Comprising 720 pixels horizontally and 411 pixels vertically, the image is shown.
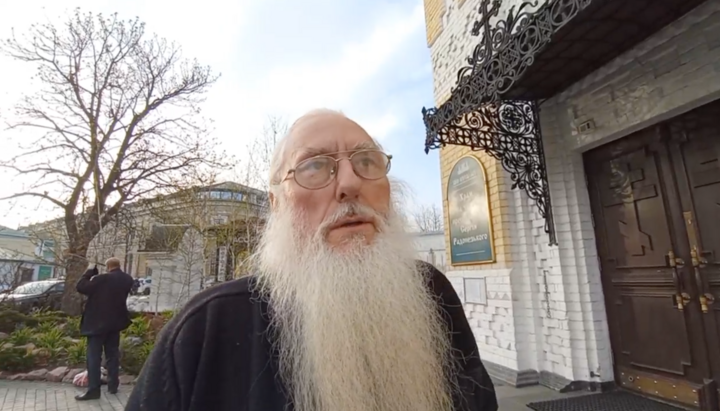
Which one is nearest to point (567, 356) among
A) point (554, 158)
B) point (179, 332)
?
point (554, 158)

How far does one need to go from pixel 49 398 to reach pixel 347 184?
19.0 feet

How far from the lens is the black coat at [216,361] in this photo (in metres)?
0.80

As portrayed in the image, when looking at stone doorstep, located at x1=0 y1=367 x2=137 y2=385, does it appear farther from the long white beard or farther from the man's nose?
the man's nose

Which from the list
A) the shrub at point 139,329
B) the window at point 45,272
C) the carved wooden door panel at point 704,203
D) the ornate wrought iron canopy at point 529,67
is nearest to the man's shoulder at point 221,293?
the ornate wrought iron canopy at point 529,67

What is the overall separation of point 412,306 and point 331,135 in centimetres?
58

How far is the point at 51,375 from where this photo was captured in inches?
215

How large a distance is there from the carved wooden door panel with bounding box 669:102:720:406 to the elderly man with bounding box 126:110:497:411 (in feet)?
8.34

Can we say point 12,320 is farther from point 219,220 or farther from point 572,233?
point 572,233

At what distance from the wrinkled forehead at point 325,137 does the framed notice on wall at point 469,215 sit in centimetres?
313

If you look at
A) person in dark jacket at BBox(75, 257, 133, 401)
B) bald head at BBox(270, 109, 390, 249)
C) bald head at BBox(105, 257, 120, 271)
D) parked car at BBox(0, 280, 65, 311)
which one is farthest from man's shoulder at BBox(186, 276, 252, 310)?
parked car at BBox(0, 280, 65, 311)

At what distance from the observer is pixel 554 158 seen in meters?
3.74

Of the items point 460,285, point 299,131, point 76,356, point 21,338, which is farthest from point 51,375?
point 299,131

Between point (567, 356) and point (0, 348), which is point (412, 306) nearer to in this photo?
point (567, 356)

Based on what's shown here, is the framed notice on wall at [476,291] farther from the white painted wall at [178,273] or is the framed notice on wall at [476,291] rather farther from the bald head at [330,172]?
the white painted wall at [178,273]
